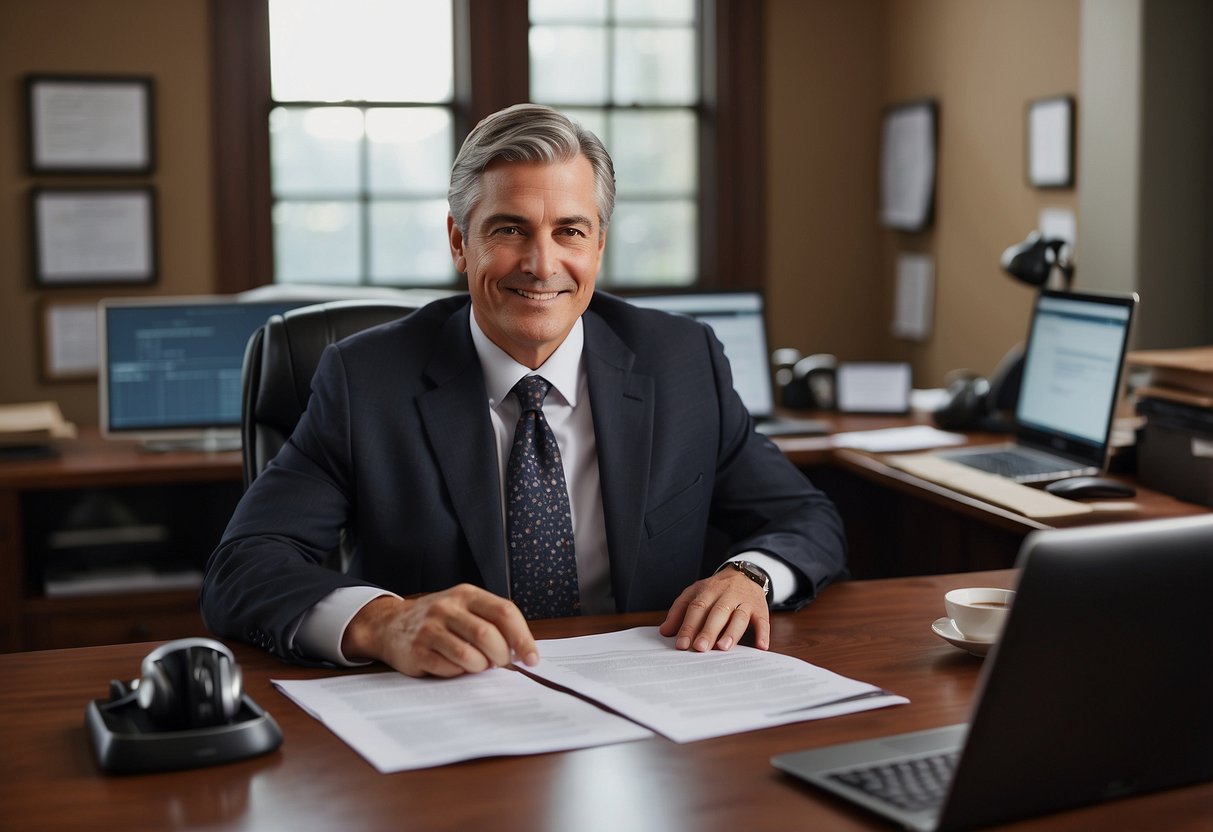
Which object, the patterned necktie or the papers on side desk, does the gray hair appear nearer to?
the patterned necktie

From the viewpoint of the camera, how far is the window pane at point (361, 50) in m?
4.39

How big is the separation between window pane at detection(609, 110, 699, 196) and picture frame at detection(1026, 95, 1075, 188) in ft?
4.21

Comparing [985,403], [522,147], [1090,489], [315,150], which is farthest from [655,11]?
[522,147]

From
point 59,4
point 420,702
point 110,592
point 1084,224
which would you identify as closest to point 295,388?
point 420,702

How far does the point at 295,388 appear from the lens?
1.99m

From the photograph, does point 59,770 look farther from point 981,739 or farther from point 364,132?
point 364,132

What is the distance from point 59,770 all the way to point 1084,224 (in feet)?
10.3

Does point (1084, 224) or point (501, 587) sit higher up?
point (1084, 224)

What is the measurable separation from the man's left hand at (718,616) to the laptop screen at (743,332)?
1949 mm

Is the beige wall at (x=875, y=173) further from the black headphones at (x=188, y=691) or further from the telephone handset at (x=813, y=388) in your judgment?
the black headphones at (x=188, y=691)

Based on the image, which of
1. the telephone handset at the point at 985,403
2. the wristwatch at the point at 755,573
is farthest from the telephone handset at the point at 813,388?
the wristwatch at the point at 755,573

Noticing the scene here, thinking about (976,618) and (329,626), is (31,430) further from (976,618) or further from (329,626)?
(976,618)

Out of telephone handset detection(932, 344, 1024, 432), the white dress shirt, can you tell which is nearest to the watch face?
the white dress shirt

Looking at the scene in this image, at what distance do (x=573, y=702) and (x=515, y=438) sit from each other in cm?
59
